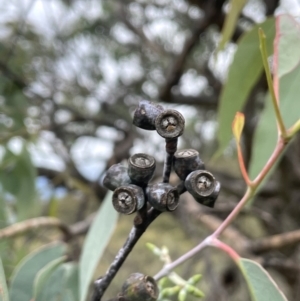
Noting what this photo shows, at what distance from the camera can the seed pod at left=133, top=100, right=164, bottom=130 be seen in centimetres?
27

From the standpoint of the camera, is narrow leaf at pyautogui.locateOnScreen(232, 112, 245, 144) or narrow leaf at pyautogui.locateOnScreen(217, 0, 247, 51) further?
narrow leaf at pyautogui.locateOnScreen(217, 0, 247, 51)

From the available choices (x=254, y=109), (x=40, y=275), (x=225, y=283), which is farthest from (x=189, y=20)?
(x=40, y=275)

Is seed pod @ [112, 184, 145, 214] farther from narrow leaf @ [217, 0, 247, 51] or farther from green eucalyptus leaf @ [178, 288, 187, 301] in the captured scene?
narrow leaf @ [217, 0, 247, 51]

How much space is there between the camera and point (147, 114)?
0.27 m

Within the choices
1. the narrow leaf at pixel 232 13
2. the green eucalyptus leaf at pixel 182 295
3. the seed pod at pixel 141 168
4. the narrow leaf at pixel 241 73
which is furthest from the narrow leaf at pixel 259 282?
the narrow leaf at pixel 232 13

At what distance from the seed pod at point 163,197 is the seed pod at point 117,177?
0.02m

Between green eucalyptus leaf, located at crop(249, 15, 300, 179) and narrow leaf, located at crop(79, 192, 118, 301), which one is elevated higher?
green eucalyptus leaf, located at crop(249, 15, 300, 179)

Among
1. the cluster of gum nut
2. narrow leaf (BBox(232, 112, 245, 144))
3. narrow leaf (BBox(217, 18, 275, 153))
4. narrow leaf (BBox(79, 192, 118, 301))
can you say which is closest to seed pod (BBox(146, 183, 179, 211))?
the cluster of gum nut

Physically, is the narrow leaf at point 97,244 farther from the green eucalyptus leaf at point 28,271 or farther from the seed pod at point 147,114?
the seed pod at point 147,114

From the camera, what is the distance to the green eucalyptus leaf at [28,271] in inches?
17.3

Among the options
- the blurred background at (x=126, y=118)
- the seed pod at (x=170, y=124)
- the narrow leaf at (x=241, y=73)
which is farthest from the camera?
the blurred background at (x=126, y=118)

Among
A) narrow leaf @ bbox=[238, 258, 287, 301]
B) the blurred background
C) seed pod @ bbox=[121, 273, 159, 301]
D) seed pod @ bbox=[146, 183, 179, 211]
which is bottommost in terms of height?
the blurred background

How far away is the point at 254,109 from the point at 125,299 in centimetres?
131

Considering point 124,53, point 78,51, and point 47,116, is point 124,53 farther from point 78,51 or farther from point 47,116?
point 47,116
